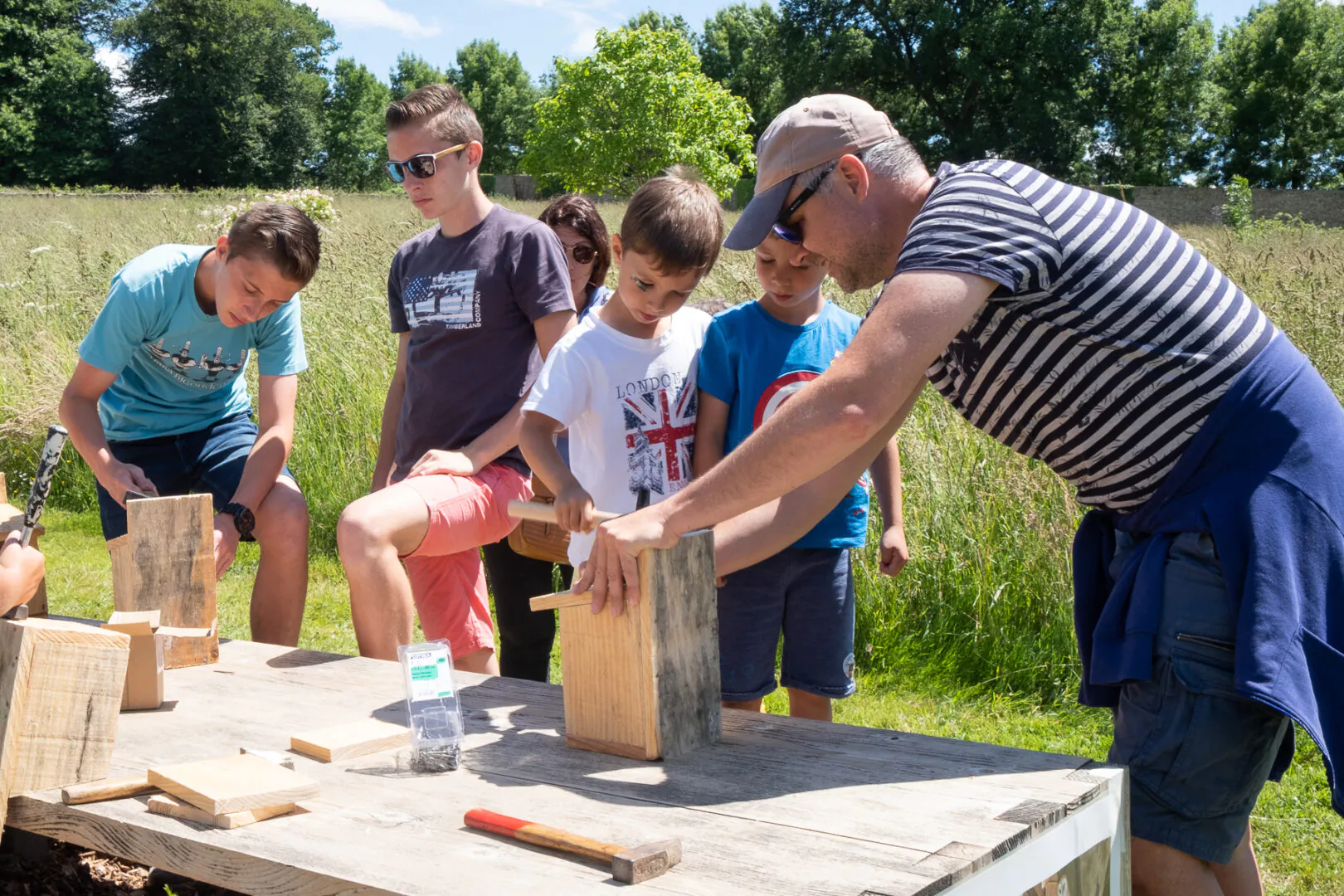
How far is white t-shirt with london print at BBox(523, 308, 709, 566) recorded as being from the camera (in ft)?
8.91

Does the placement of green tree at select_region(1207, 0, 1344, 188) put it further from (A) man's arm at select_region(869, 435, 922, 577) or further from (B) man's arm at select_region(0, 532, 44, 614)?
(B) man's arm at select_region(0, 532, 44, 614)

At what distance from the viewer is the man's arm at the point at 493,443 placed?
10.1 ft

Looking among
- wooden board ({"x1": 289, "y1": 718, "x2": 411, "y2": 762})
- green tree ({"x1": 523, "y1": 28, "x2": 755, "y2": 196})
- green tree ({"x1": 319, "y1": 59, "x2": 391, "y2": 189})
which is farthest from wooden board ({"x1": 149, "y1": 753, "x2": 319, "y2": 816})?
green tree ({"x1": 319, "y1": 59, "x2": 391, "y2": 189})

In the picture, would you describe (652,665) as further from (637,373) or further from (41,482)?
(41,482)

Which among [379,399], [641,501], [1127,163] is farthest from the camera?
[1127,163]

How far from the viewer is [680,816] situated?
1618mm

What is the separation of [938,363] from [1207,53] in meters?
49.9

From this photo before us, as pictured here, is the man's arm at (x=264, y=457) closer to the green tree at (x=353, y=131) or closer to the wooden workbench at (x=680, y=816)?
the wooden workbench at (x=680, y=816)

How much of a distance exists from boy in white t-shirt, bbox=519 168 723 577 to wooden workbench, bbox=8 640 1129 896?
72 centimetres

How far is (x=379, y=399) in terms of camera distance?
6488mm

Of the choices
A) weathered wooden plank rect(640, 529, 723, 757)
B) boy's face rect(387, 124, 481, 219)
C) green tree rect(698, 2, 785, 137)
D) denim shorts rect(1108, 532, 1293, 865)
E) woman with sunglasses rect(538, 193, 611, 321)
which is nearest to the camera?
denim shorts rect(1108, 532, 1293, 865)

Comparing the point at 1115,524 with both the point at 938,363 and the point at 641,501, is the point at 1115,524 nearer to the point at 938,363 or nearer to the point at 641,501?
the point at 938,363

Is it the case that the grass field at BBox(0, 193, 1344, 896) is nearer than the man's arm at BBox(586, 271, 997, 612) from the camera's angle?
No

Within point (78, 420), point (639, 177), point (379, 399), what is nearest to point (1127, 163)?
point (639, 177)
